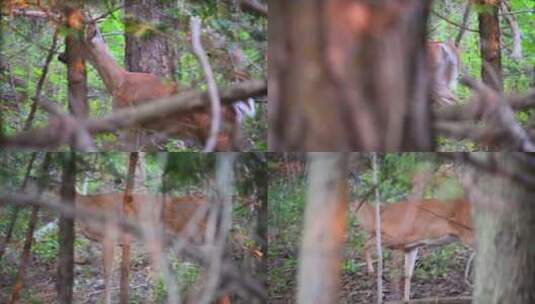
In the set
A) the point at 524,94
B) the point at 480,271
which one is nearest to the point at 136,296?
the point at 480,271

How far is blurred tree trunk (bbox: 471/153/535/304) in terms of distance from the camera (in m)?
0.91

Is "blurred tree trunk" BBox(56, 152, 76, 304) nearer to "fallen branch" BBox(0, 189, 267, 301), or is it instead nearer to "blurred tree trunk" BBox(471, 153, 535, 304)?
"fallen branch" BBox(0, 189, 267, 301)

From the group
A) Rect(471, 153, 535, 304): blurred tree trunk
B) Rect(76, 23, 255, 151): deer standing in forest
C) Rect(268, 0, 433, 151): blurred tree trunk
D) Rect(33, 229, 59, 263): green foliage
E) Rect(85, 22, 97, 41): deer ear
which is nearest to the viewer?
Rect(268, 0, 433, 151): blurred tree trunk

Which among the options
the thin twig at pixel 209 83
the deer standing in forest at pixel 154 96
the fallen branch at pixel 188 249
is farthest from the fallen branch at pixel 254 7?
the fallen branch at pixel 188 249

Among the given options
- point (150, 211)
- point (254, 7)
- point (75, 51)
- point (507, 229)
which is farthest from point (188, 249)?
point (75, 51)

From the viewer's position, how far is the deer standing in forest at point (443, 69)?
3.11 feet

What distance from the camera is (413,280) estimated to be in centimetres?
98

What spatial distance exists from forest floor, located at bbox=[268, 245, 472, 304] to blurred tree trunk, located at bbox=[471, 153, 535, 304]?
3 centimetres

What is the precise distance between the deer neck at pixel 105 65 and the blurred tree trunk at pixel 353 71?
2.44ft

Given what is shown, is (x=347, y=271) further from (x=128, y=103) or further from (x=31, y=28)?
(x=31, y=28)

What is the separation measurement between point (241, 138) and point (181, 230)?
345 millimetres

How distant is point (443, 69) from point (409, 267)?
1.01ft

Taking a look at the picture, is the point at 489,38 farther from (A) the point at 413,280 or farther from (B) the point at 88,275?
(B) the point at 88,275

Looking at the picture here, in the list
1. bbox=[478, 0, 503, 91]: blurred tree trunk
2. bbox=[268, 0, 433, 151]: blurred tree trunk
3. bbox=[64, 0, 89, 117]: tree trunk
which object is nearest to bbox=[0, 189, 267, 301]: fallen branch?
bbox=[268, 0, 433, 151]: blurred tree trunk
